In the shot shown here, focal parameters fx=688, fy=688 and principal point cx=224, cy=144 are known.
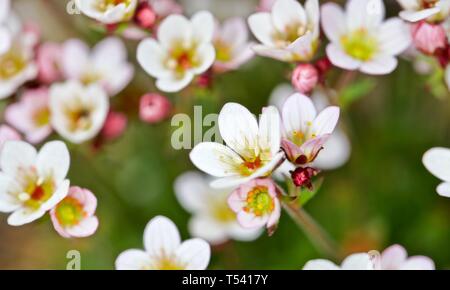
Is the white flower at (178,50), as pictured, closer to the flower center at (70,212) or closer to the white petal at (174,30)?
the white petal at (174,30)

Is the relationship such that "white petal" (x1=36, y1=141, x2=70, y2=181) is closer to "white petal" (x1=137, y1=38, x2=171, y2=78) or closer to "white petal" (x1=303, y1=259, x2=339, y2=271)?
"white petal" (x1=137, y1=38, x2=171, y2=78)

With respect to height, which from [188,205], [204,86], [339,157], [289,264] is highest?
[204,86]

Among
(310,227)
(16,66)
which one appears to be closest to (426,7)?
(310,227)

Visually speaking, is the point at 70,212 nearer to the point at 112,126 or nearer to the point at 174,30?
the point at 112,126

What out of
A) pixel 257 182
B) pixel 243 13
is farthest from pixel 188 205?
pixel 243 13

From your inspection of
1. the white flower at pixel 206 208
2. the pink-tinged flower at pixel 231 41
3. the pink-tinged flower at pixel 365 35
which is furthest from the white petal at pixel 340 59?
the white flower at pixel 206 208
